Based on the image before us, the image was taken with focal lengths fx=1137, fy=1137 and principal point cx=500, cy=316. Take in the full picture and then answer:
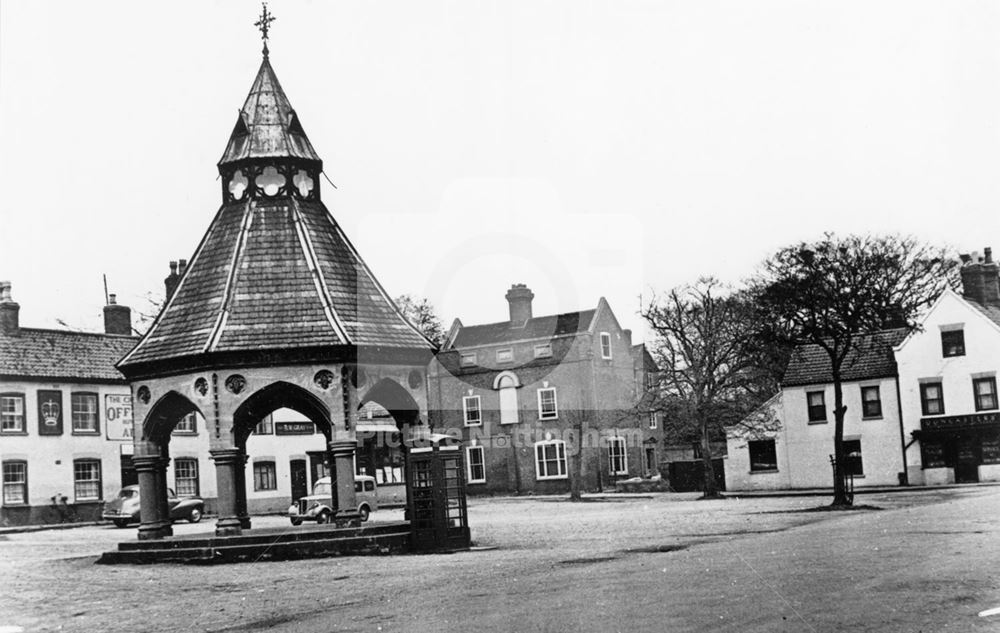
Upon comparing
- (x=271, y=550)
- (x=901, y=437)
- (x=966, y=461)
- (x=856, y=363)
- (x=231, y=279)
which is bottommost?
(x=966, y=461)

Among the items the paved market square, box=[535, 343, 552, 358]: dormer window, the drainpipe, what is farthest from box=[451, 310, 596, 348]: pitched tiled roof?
the paved market square

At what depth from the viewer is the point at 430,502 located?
23.6 metres

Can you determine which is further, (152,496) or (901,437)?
(901,437)

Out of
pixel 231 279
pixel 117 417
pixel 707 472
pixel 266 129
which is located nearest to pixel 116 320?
pixel 117 417

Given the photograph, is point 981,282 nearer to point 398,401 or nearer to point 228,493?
point 398,401

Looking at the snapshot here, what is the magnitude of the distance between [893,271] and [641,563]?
4640 cm

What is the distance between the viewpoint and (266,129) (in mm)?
24734

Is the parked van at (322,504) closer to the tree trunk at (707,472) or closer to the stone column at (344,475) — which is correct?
the stone column at (344,475)

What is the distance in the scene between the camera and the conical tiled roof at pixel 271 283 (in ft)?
77.0

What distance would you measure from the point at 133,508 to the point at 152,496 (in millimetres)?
21269

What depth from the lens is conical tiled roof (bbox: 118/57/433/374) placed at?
2347cm

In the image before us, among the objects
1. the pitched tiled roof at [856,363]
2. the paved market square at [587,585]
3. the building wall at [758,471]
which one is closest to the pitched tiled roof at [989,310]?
the pitched tiled roof at [856,363]

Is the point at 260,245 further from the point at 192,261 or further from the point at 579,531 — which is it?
the point at 579,531

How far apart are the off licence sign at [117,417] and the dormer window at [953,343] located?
36.8 m
